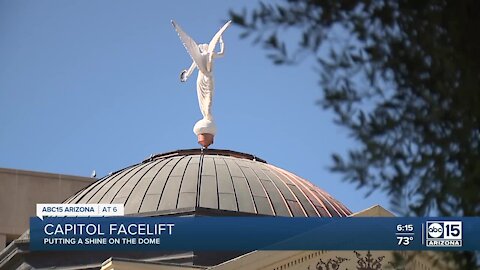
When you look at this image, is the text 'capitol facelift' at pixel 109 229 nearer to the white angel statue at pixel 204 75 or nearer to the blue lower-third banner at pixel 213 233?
the blue lower-third banner at pixel 213 233

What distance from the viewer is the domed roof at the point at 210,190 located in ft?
121

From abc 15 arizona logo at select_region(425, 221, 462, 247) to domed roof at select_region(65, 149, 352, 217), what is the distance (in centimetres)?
1577

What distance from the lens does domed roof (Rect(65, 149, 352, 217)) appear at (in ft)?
121

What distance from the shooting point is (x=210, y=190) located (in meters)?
37.8

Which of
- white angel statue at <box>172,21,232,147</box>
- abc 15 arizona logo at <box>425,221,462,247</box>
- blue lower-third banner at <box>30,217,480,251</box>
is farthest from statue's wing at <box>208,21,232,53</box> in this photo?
abc 15 arizona logo at <box>425,221,462,247</box>

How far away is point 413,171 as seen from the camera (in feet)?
39.2

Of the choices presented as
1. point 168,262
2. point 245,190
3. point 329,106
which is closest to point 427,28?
point 329,106

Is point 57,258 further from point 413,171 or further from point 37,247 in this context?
point 413,171

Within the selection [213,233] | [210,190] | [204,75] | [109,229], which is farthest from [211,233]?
[204,75]

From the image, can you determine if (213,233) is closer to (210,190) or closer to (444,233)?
(210,190)

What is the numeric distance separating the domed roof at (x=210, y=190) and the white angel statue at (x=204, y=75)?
1201 mm

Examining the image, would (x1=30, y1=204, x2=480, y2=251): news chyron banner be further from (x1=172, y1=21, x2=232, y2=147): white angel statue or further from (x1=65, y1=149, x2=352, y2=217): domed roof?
(x1=172, y1=21, x2=232, y2=147): white angel statue

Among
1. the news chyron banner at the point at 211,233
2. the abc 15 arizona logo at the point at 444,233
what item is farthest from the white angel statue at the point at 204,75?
the abc 15 arizona logo at the point at 444,233

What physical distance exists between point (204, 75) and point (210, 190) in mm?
5819
